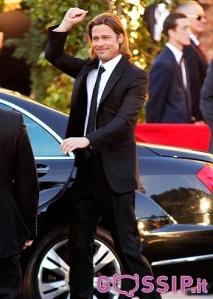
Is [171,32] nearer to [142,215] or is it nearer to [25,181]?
[142,215]

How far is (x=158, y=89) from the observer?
32.1 feet

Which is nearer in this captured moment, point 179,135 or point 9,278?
point 9,278

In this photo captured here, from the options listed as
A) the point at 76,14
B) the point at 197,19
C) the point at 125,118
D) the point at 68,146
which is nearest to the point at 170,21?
the point at 197,19

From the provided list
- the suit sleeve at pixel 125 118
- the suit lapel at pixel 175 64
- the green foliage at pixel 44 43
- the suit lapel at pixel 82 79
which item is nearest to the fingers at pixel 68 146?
the suit sleeve at pixel 125 118

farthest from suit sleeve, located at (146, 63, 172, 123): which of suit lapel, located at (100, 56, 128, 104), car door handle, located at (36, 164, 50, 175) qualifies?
suit lapel, located at (100, 56, 128, 104)

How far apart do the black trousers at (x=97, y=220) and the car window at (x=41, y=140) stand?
34 centimetres

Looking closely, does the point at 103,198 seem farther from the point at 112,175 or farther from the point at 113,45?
the point at 113,45

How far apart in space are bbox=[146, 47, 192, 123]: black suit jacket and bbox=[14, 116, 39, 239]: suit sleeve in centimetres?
493

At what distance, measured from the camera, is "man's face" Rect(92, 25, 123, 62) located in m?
5.93

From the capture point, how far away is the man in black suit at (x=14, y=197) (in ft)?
15.6

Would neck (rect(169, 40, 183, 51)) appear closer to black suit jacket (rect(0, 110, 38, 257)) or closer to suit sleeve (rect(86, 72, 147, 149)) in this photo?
suit sleeve (rect(86, 72, 147, 149))

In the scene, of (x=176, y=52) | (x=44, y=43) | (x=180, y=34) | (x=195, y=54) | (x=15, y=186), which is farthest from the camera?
(x=44, y=43)

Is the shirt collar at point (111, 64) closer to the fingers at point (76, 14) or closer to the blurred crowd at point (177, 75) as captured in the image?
the fingers at point (76, 14)

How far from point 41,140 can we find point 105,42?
2.58ft
